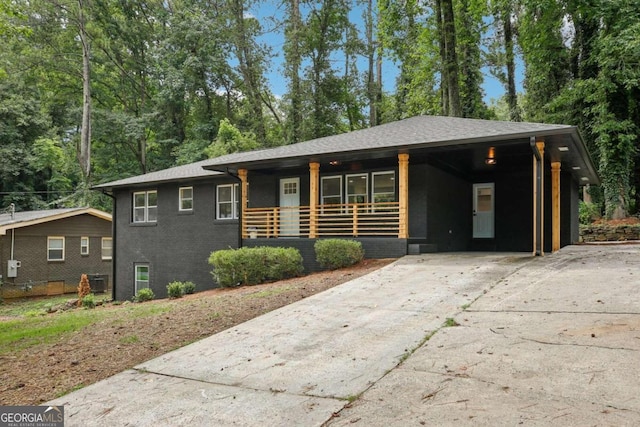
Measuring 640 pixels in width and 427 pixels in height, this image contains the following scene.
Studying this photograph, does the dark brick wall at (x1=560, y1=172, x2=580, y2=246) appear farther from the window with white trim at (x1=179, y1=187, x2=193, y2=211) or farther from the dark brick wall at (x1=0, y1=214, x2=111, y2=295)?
the dark brick wall at (x1=0, y1=214, x2=111, y2=295)

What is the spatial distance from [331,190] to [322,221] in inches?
40.0

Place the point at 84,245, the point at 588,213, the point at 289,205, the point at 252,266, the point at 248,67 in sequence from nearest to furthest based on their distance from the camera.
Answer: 1. the point at 252,266
2. the point at 289,205
3. the point at 588,213
4. the point at 84,245
5. the point at 248,67

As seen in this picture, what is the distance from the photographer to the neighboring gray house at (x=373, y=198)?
11875mm

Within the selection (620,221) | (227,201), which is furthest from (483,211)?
(227,201)

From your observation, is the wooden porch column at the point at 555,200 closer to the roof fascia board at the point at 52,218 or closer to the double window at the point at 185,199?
the double window at the point at 185,199

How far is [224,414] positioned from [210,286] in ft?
40.2

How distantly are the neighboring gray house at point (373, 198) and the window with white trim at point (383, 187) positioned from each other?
1.1 inches

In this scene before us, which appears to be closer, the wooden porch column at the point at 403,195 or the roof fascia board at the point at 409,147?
the roof fascia board at the point at 409,147

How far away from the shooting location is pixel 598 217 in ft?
66.3

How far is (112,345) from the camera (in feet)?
19.7

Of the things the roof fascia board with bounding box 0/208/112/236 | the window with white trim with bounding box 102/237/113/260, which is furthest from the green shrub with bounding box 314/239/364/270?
the window with white trim with bounding box 102/237/113/260

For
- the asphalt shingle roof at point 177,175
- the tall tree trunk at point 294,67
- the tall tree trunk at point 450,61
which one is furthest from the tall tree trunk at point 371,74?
the asphalt shingle roof at point 177,175

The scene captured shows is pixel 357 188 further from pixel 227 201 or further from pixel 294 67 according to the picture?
pixel 294 67

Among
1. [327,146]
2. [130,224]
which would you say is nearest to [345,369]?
[327,146]
